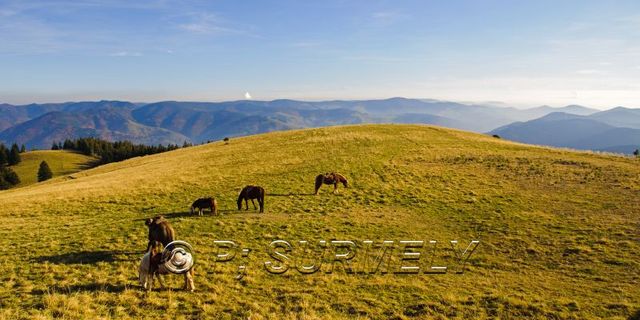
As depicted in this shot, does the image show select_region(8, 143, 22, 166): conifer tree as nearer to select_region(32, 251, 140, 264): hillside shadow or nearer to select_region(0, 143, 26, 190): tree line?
select_region(0, 143, 26, 190): tree line

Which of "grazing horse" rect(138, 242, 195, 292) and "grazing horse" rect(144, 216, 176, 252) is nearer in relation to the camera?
"grazing horse" rect(138, 242, 195, 292)

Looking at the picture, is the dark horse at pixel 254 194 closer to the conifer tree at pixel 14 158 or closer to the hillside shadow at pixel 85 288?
the hillside shadow at pixel 85 288

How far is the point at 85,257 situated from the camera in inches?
669

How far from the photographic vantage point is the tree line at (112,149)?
134750 mm

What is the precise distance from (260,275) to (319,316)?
4280mm

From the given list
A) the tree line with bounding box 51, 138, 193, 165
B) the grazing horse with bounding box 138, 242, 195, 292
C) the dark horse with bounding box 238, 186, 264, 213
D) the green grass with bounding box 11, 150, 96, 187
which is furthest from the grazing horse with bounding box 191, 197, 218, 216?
the tree line with bounding box 51, 138, 193, 165

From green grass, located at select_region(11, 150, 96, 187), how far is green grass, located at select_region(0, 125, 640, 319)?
347 ft

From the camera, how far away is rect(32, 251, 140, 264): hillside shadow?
16.5 meters

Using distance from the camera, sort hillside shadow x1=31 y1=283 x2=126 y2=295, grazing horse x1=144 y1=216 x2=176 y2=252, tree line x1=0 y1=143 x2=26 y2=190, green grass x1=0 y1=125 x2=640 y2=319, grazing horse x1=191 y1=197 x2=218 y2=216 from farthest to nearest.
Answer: tree line x1=0 y1=143 x2=26 y2=190 < grazing horse x1=191 y1=197 x2=218 y2=216 < grazing horse x1=144 y1=216 x2=176 y2=252 < hillside shadow x1=31 y1=283 x2=126 y2=295 < green grass x1=0 y1=125 x2=640 y2=319

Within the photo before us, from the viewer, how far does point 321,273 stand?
1641 cm

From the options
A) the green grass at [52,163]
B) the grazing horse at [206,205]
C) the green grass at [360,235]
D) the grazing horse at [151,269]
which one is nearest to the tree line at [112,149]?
the green grass at [52,163]

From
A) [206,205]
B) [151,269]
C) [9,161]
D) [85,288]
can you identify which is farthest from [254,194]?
[9,161]

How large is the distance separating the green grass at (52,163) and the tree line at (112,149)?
17.8ft

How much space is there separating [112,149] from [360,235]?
484 feet
